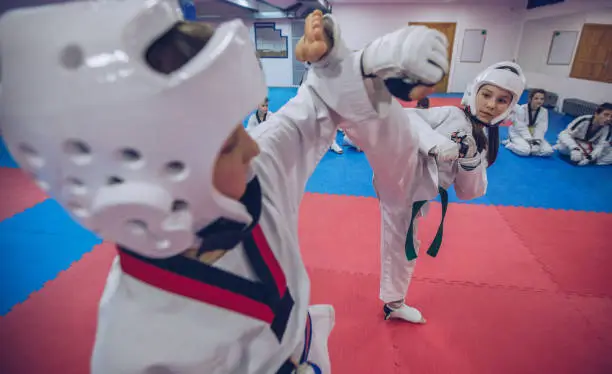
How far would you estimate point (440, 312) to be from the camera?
265 cm

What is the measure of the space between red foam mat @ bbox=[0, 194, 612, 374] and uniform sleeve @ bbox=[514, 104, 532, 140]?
378 cm

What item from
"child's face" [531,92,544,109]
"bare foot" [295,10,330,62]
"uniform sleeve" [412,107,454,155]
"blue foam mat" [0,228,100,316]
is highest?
"bare foot" [295,10,330,62]

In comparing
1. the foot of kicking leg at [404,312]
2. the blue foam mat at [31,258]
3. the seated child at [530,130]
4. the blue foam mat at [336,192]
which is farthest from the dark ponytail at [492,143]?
the seated child at [530,130]

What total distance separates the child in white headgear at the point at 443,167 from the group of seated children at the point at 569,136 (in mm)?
5159

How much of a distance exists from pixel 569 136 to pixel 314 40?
7.41m

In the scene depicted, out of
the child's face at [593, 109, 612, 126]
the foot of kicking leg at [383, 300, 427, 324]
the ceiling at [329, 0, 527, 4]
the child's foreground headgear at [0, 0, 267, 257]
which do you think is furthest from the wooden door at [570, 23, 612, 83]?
the child's foreground headgear at [0, 0, 267, 257]

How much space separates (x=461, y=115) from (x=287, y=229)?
178cm

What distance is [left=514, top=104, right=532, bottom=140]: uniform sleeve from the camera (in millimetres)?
6688

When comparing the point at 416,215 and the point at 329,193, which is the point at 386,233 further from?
the point at 329,193

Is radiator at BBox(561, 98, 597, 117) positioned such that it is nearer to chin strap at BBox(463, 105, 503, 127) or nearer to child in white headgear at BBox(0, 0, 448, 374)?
chin strap at BBox(463, 105, 503, 127)

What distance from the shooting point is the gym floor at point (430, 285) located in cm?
227

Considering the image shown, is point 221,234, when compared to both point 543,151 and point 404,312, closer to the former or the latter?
point 404,312

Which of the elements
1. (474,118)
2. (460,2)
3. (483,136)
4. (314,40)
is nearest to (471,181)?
(483,136)

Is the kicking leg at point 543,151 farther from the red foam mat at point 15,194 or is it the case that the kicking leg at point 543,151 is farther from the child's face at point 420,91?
the red foam mat at point 15,194
